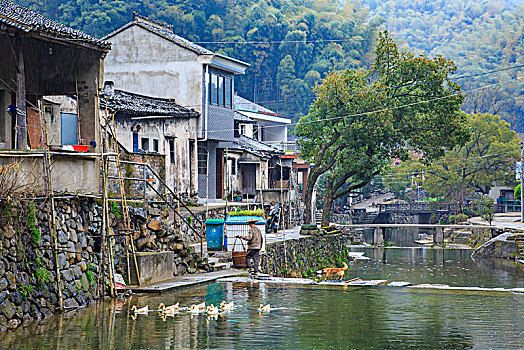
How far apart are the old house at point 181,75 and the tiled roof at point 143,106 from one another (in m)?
0.96

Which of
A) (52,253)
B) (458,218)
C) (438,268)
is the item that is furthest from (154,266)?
(458,218)

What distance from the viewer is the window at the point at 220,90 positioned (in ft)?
125

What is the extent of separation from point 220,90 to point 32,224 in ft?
84.8

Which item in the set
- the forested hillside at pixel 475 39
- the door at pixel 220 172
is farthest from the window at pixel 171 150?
the forested hillside at pixel 475 39

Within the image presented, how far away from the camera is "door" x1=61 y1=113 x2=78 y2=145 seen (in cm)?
2511

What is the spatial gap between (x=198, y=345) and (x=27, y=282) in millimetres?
3896

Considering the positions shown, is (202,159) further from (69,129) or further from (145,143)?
(69,129)

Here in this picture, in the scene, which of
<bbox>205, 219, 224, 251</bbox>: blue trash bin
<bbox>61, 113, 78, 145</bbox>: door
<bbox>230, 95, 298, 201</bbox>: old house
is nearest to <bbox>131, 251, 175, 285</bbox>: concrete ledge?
<bbox>205, 219, 224, 251</bbox>: blue trash bin

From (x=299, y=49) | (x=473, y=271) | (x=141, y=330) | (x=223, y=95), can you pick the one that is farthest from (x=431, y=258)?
(x=299, y=49)

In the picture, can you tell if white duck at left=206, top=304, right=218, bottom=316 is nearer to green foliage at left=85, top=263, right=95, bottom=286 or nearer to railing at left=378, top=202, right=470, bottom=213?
green foliage at left=85, top=263, right=95, bottom=286

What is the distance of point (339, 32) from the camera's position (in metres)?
112

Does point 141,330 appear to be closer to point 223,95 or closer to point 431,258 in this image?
point 223,95

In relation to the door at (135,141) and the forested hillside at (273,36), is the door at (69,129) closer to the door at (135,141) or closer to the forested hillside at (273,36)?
the door at (135,141)

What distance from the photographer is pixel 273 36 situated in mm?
103062
